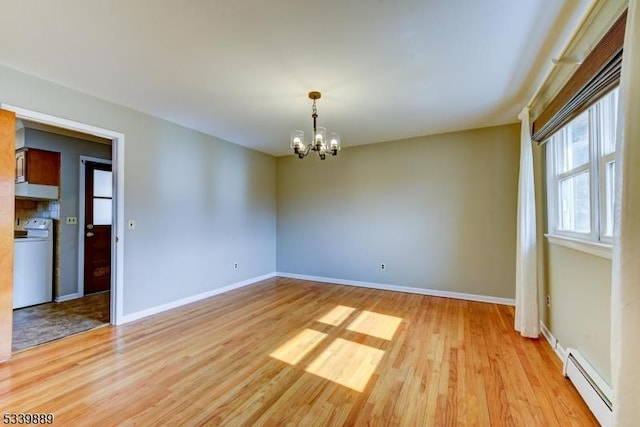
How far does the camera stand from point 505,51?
227cm

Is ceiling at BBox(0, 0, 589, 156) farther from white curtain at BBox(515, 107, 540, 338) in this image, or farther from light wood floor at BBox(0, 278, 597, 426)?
light wood floor at BBox(0, 278, 597, 426)

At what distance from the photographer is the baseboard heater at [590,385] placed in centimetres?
167

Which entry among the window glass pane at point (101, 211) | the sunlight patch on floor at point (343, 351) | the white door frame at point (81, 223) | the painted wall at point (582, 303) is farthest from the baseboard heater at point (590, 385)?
the window glass pane at point (101, 211)

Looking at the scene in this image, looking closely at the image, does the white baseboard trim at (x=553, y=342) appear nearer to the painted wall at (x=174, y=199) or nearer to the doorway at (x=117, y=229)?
the painted wall at (x=174, y=199)

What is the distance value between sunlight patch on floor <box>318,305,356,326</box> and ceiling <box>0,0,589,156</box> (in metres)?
2.56

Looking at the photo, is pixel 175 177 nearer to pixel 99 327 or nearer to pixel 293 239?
pixel 99 327

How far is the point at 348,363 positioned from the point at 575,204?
2414 mm

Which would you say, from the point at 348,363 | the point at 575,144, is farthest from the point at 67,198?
the point at 575,144

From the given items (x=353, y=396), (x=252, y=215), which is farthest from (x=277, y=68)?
(x=252, y=215)

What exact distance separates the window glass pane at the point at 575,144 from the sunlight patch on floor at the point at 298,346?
2.80 meters

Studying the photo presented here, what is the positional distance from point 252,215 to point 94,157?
2716 millimetres

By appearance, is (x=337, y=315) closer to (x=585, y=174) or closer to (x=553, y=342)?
(x=553, y=342)

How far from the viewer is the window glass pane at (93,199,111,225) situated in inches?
188

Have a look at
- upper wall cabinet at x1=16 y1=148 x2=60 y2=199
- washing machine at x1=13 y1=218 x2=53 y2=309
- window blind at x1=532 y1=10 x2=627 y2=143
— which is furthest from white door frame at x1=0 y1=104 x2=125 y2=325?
window blind at x1=532 y1=10 x2=627 y2=143
